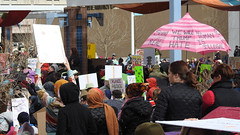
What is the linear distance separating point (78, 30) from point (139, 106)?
11820 mm

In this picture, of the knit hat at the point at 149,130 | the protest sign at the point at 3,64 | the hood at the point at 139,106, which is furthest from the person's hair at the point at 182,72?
the protest sign at the point at 3,64

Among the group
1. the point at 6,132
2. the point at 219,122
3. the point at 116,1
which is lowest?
the point at 6,132

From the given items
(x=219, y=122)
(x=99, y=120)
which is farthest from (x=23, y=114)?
(x=219, y=122)

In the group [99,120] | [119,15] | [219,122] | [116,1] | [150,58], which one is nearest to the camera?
[219,122]

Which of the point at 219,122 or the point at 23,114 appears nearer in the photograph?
the point at 219,122

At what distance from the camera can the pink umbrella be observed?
6.59 m

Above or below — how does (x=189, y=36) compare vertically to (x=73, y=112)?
above

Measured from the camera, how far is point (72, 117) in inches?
183

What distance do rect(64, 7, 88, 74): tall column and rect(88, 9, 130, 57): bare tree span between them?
1095 inches

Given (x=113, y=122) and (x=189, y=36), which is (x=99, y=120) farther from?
(x=189, y=36)

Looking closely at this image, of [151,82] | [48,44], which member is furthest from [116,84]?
[48,44]

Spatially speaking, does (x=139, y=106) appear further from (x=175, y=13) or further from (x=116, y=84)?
(x=116, y=84)

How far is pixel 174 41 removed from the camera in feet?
21.8

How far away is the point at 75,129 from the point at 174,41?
256 cm
